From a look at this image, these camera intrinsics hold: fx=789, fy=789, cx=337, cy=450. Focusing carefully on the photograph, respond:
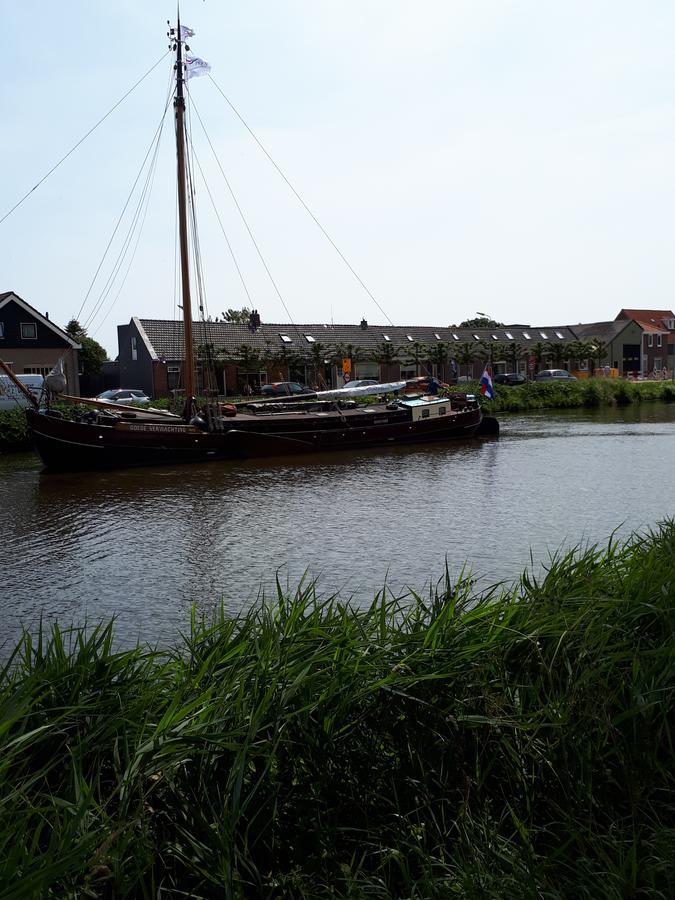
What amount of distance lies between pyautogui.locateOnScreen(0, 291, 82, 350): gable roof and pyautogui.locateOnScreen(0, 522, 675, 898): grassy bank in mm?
47088

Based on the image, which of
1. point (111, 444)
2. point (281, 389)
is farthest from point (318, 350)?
point (111, 444)

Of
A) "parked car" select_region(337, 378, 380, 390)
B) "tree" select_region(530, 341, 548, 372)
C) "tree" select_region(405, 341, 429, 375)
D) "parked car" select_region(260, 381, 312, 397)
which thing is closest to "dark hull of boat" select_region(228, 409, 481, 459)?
"parked car" select_region(260, 381, 312, 397)

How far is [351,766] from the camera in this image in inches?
167

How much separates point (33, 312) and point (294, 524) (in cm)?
3731

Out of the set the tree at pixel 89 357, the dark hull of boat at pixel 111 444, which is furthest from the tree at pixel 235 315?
the dark hull of boat at pixel 111 444

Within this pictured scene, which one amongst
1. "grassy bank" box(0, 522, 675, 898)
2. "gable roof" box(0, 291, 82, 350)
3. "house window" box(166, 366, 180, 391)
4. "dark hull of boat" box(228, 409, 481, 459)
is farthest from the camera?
"house window" box(166, 366, 180, 391)

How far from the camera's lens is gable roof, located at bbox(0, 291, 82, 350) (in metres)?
47.6

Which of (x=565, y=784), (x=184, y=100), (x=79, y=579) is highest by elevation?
(x=184, y=100)

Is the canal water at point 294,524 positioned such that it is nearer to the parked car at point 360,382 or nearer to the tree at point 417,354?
the parked car at point 360,382

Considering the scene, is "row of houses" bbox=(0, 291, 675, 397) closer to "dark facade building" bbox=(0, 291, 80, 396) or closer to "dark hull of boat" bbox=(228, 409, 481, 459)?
"dark facade building" bbox=(0, 291, 80, 396)

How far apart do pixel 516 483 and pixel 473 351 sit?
163 feet

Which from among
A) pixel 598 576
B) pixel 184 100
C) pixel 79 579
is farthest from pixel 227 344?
pixel 598 576

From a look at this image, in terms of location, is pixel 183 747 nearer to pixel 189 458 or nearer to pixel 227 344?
pixel 189 458

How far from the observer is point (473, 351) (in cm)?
6981
